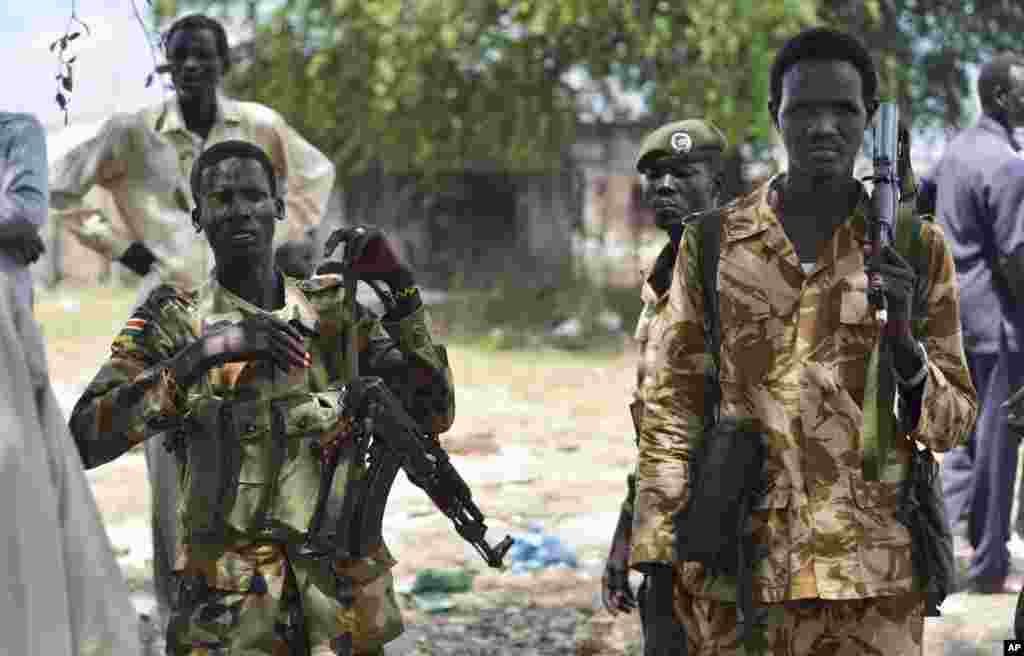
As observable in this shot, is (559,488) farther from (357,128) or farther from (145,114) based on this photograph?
(357,128)

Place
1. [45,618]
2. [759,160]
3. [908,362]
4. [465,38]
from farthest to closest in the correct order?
[759,160] → [465,38] → [45,618] → [908,362]

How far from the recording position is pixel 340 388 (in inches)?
147

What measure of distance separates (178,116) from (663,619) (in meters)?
3.61

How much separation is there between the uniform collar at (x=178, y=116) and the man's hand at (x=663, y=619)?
3468mm

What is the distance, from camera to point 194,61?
6.16 metres

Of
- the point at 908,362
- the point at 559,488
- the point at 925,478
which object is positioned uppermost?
the point at 908,362

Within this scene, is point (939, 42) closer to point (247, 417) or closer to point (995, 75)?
point (995, 75)

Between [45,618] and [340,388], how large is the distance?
1047mm

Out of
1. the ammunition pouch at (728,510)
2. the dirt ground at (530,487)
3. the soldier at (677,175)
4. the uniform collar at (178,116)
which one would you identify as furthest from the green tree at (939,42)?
the ammunition pouch at (728,510)

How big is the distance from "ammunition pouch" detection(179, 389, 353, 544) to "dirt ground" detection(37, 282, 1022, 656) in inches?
108

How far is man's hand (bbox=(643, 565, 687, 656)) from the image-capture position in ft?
11.0

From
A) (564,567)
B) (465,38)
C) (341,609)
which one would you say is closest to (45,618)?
(341,609)

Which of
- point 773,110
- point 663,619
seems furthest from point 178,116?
point 663,619

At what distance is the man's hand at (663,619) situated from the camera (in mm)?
3342
